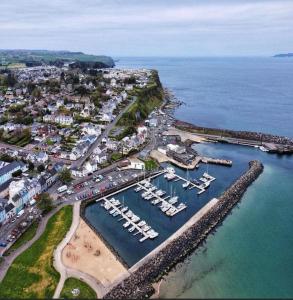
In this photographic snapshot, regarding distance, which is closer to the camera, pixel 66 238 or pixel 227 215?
pixel 66 238

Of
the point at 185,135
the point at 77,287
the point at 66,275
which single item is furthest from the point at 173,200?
the point at 185,135

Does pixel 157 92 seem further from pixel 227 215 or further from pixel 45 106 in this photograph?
pixel 227 215

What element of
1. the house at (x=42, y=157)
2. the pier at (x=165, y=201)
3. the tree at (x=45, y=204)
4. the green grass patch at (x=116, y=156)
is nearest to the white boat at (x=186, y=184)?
the pier at (x=165, y=201)

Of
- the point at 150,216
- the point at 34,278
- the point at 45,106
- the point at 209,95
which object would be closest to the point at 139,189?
the point at 150,216

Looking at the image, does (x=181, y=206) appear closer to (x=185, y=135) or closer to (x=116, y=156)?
(x=116, y=156)

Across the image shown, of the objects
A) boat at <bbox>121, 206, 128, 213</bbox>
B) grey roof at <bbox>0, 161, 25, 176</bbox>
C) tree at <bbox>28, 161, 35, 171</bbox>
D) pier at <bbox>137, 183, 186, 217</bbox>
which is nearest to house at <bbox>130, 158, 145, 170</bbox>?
pier at <bbox>137, 183, 186, 217</bbox>
